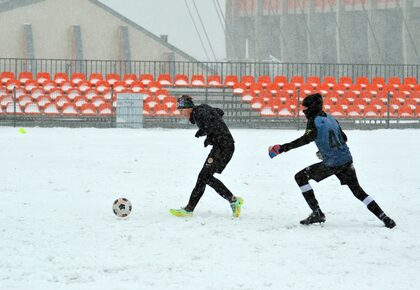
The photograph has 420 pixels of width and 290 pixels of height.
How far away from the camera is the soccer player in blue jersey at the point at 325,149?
847cm

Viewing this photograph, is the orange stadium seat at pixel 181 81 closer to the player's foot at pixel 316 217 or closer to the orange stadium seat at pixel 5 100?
the orange stadium seat at pixel 5 100

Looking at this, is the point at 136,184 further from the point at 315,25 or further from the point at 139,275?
the point at 315,25

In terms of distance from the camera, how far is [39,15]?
36406 millimetres

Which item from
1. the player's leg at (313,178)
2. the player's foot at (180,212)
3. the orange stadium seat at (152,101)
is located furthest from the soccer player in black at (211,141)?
the orange stadium seat at (152,101)

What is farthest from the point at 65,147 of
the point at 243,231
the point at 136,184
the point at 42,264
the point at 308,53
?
the point at 308,53

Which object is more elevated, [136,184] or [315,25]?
[315,25]

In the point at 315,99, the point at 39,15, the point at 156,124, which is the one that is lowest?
the point at 156,124

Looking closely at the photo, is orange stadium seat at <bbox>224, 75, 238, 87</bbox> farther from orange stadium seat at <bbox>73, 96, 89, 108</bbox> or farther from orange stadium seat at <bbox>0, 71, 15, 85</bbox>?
orange stadium seat at <bbox>0, 71, 15, 85</bbox>

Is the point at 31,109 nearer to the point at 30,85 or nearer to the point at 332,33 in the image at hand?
the point at 30,85

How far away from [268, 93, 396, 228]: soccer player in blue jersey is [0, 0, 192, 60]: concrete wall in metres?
29.1

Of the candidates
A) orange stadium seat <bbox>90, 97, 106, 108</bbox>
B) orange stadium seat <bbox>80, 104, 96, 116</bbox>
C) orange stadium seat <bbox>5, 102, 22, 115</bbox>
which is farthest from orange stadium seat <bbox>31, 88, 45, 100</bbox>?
orange stadium seat <bbox>90, 97, 106, 108</bbox>

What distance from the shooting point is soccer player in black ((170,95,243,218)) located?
9.03 metres

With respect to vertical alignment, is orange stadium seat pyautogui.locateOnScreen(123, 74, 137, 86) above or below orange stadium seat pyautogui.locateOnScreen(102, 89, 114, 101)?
above

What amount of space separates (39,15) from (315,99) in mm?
29830
